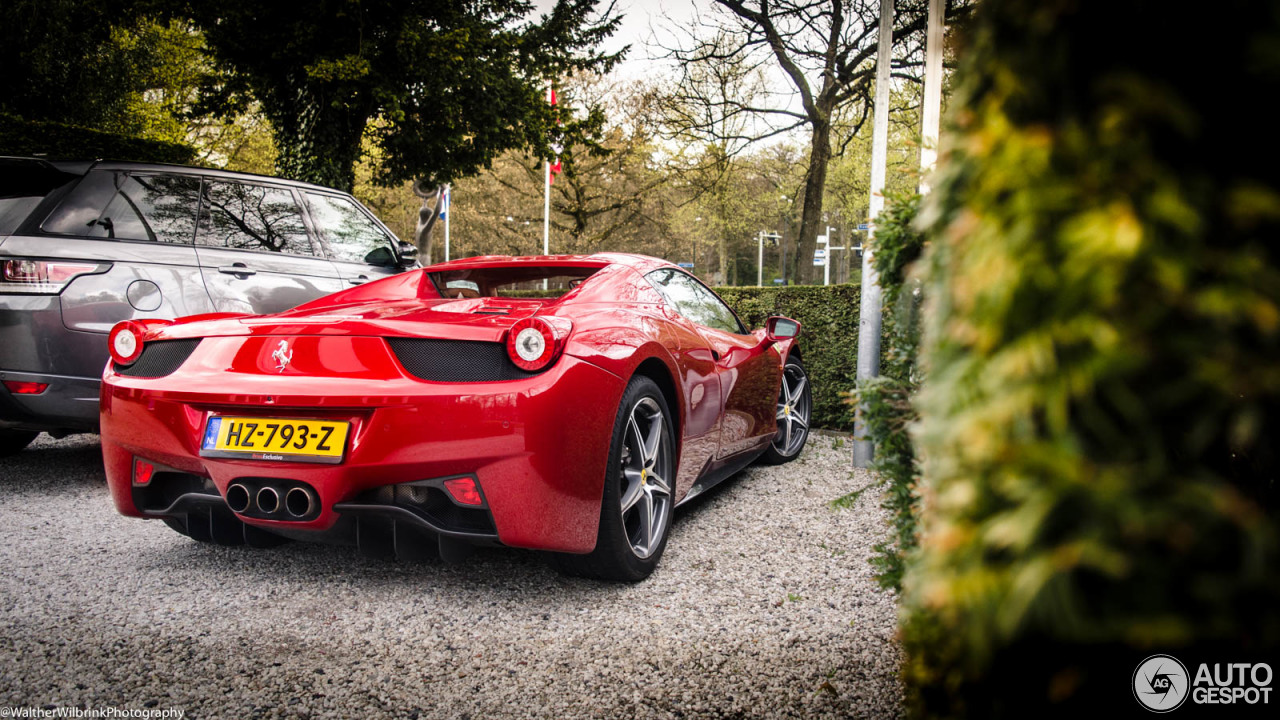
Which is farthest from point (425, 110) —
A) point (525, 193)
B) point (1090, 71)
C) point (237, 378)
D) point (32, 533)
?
Answer: point (525, 193)

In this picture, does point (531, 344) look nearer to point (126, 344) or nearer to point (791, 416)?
point (126, 344)

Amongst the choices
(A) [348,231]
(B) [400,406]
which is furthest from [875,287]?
(A) [348,231]

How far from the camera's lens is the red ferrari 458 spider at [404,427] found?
Answer: 2328mm

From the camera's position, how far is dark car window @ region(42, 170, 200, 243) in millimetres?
3930

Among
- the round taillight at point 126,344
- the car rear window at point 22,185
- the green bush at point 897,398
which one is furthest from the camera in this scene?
the car rear window at point 22,185

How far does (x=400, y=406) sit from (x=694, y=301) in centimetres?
216

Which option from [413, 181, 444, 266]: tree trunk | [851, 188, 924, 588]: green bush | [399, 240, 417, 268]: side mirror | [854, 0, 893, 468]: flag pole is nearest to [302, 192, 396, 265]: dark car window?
[399, 240, 417, 268]: side mirror

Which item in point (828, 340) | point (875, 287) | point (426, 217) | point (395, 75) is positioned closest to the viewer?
point (875, 287)

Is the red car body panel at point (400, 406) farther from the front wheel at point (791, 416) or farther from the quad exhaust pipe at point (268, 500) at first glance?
the front wheel at point (791, 416)

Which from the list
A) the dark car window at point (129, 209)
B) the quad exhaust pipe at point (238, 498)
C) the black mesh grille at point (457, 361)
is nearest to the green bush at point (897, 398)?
the black mesh grille at point (457, 361)

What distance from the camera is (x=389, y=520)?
94.9 inches

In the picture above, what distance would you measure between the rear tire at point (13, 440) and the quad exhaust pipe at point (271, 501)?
3.72 m

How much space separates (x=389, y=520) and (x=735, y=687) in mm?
1222

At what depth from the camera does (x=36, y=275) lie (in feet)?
12.2
